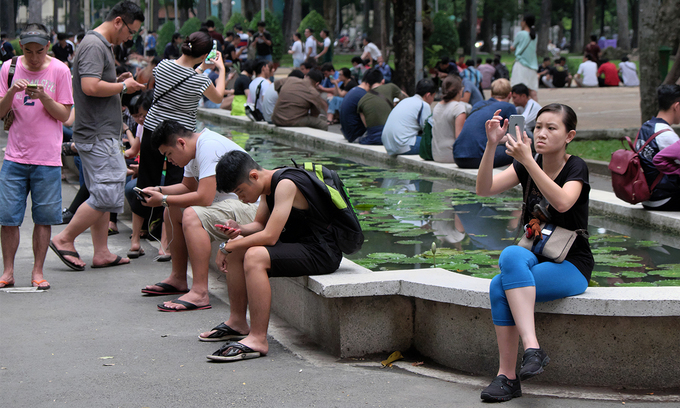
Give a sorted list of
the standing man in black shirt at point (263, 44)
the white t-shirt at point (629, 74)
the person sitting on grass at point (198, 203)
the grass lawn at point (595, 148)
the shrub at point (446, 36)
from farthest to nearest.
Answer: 1. the shrub at point (446, 36)
2. the white t-shirt at point (629, 74)
3. the standing man in black shirt at point (263, 44)
4. the grass lawn at point (595, 148)
5. the person sitting on grass at point (198, 203)

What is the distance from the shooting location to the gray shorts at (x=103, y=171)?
5.86m

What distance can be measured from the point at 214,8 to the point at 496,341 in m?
81.8

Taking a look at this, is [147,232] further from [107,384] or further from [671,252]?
[671,252]

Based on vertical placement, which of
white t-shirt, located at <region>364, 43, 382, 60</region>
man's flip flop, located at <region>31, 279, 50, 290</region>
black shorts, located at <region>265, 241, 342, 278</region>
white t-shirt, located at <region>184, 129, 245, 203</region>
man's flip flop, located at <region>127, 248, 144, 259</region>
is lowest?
man's flip flop, located at <region>31, 279, 50, 290</region>

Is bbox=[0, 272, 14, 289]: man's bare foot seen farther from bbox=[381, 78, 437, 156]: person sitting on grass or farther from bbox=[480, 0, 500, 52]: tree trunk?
bbox=[480, 0, 500, 52]: tree trunk

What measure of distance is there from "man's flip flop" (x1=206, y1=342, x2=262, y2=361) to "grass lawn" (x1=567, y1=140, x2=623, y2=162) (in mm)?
7430

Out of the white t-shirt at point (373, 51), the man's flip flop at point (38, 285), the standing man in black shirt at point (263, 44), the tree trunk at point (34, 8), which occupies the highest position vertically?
the tree trunk at point (34, 8)

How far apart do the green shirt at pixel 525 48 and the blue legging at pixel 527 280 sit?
1054 centimetres

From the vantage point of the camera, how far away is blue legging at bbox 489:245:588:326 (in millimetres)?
3564

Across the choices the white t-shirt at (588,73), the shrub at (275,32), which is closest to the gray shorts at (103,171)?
the white t-shirt at (588,73)

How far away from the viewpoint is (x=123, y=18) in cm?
596

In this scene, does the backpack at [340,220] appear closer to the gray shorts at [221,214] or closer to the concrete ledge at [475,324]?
the concrete ledge at [475,324]

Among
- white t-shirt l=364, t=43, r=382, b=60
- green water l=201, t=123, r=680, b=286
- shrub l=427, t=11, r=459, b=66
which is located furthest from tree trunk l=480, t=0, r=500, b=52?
green water l=201, t=123, r=680, b=286

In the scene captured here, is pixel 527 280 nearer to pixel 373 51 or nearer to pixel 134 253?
pixel 134 253
